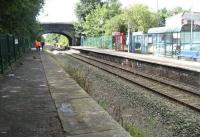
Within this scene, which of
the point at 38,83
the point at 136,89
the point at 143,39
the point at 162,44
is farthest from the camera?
the point at 143,39

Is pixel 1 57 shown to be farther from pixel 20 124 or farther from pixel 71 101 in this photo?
pixel 20 124

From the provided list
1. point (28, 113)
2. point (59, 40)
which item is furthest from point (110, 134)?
point (59, 40)

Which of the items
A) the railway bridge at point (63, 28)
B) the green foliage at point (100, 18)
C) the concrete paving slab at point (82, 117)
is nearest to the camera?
→ the concrete paving slab at point (82, 117)

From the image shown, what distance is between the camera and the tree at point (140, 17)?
62.4 metres

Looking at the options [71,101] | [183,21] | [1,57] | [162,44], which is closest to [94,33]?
[183,21]

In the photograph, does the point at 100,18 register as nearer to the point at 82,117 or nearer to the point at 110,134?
the point at 82,117

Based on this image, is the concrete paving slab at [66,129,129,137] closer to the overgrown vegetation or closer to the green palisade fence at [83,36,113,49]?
the green palisade fence at [83,36,113,49]

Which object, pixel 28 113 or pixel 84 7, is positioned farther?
pixel 84 7

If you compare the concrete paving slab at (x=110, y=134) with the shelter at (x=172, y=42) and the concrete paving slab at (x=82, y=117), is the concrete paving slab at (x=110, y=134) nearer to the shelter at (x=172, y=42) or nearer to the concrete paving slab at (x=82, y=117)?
the concrete paving slab at (x=82, y=117)

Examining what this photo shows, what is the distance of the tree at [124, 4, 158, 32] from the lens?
205 ft

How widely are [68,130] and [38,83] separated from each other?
7.48 m

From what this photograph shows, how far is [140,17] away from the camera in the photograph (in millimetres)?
62875

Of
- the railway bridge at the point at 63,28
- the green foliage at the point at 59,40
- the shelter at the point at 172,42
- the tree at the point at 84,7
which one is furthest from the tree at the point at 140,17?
the green foliage at the point at 59,40

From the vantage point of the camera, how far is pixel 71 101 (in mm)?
9586
